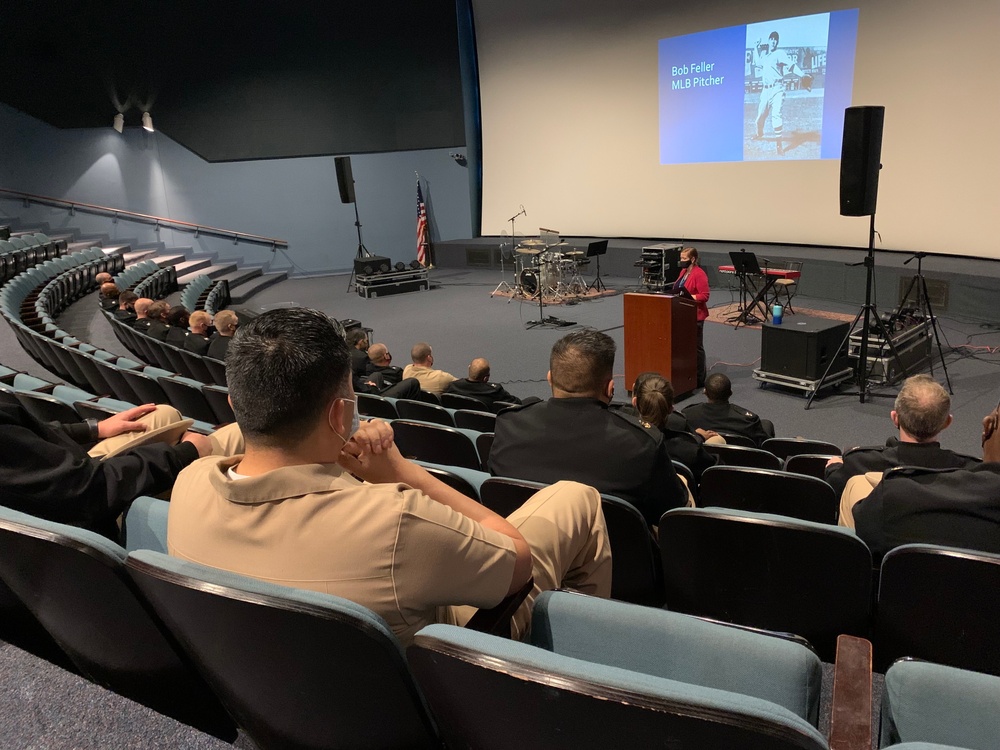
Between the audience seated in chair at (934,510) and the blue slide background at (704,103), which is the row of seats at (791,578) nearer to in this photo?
the audience seated in chair at (934,510)

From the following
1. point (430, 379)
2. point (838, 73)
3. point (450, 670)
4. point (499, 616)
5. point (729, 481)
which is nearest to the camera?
point (450, 670)

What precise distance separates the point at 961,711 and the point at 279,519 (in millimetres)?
1187

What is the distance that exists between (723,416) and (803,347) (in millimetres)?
2214

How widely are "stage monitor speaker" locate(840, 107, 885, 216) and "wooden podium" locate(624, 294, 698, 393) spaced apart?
1.61 m

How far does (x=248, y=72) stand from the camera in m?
15.4

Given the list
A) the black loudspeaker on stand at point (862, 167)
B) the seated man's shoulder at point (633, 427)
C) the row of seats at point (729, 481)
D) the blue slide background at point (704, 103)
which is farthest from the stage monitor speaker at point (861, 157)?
the blue slide background at point (704, 103)

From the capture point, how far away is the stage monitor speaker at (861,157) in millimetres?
5734

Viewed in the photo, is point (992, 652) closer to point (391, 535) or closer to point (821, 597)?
point (821, 597)

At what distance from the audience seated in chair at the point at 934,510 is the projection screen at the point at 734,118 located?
28.6 feet

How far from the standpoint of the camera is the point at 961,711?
1199mm

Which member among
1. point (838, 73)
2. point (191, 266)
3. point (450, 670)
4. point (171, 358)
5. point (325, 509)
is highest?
point (838, 73)

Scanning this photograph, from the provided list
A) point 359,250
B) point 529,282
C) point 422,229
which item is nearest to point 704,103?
point 529,282

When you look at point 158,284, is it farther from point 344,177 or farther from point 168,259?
point 344,177

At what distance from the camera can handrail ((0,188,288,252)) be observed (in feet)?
48.8
